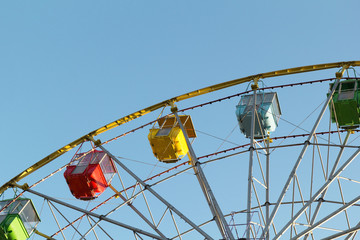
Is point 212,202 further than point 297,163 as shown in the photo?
No

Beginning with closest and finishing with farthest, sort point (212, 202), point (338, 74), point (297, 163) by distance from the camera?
1. point (212, 202)
2. point (297, 163)
3. point (338, 74)

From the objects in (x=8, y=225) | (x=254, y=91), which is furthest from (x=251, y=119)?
(x=8, y=225)

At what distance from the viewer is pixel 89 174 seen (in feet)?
102

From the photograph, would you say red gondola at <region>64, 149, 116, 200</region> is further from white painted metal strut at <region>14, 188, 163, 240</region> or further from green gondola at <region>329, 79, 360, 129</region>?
green gondola at <region>329, 79, 360, 129</region>

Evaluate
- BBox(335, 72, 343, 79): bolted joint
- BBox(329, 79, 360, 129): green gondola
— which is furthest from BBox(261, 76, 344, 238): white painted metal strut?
BBox(329, 79, 360, 129): green gondola

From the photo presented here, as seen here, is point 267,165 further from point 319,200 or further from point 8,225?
point 8,225

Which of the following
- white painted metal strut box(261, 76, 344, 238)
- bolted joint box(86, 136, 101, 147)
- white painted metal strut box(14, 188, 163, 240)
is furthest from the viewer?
bolted joint box(86, 136, 101, 147)

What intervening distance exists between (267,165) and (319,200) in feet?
10.9

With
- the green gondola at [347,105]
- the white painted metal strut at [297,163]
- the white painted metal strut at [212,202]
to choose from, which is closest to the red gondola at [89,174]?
the white painted metal strut at [212,202]

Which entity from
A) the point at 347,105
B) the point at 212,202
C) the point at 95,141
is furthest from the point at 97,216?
the point at 347,105

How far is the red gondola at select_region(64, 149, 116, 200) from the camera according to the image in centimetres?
3097

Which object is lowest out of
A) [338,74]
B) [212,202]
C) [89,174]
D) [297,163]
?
[212,202]

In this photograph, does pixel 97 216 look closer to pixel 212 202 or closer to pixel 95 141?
pixel 95 141

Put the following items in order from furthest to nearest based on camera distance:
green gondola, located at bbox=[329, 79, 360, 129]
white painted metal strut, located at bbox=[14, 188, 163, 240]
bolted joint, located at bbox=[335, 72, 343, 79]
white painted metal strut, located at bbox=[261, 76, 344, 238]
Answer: green gondola, located at bbox=[329, 79, 360, 129] → bolted joint, located at bbox=[335, 72, 343, 79] → white painted metal strut, located at bbox=[14, 188, 163, 240] → white painted metal strut, located at bbox=[261, 76, 344, 238]
